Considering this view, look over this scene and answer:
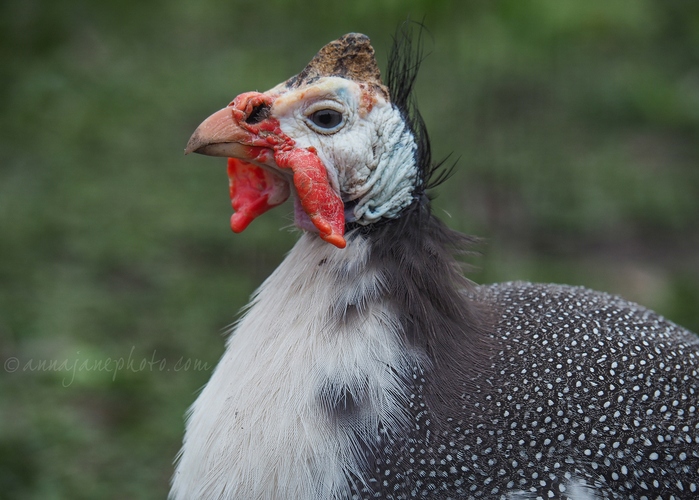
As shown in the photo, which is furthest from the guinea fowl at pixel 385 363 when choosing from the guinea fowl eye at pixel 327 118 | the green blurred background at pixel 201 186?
the green blurred background at pixel 201 186

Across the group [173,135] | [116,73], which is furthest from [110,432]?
[116,73]

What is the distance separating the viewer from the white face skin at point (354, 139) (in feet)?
8.95

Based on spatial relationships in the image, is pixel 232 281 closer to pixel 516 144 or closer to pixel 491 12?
pixel 491 12

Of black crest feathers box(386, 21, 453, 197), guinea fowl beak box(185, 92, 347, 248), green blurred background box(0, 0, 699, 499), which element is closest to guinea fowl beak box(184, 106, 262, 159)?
guinea fowl beak box(185, 92, 347, 248)

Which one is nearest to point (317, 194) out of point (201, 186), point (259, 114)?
point (259, 114)

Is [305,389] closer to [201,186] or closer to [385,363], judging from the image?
[385,363]

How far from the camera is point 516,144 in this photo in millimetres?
7809

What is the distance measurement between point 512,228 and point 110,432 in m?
3.65

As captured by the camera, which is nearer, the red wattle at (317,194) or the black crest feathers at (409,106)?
the red wattle at (317,194)

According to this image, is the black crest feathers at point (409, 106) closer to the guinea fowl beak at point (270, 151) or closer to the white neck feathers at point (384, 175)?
the white neck feathers at point (384, 175)

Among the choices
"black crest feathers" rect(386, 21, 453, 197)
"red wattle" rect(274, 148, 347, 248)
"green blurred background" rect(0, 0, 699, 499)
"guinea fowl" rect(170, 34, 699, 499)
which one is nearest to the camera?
"guinea fowl" rect(170, 34, 699, 499)

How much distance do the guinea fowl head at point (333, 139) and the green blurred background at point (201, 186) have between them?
41cm

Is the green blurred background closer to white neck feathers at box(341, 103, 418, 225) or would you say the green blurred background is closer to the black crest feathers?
the black crest feathers

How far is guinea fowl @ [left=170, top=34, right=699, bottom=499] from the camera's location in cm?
254
